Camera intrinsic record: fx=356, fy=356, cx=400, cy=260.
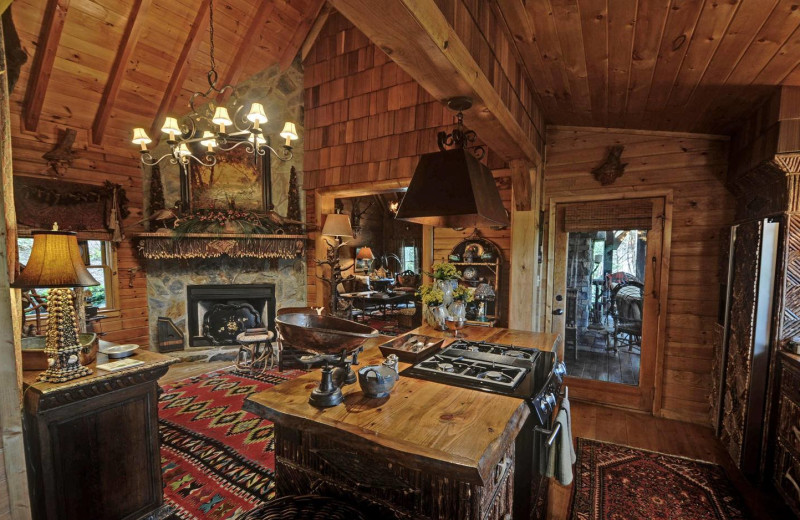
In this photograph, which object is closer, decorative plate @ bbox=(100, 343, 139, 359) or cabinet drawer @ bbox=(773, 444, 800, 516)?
cabinet drawer @ bbox=(773, 444, 800, 516)

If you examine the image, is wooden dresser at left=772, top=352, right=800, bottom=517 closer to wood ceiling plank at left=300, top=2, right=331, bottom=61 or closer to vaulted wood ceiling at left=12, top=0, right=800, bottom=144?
vaulted wood ceiling at left=12, top=0, right=800, bottom=144

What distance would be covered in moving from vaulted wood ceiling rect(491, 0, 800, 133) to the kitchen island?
72.5 inches

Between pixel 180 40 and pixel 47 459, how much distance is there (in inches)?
181

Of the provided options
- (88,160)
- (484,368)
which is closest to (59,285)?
(484,368)

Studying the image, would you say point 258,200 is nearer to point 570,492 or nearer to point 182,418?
point 182,418

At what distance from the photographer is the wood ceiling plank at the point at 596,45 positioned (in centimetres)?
166

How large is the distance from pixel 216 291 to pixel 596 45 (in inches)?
209

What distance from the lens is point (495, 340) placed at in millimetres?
2559

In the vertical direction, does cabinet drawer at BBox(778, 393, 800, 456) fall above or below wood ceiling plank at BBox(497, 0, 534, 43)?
below

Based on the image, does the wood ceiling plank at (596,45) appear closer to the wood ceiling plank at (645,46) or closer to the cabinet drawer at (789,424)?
the wood ceiling plank at (645,46)

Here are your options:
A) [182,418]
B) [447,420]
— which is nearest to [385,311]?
[182,418]

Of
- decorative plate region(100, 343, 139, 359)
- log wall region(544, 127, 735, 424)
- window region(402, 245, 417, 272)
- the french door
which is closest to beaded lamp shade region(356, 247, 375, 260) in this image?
window region(402, 245, 417, 272)

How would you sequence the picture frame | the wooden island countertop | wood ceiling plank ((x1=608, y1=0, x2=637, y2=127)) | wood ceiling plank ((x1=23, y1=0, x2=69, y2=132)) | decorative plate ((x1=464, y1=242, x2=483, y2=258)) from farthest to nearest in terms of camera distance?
the picture frame
decorative plate ((x1=464, y1=242, x2=483, y2=258))
wood ceiling plank ((x1=23, y1=0, x2=69, y2=132))
wood ceiling plank ((x1=608, y1=0, x2=637, y2=127))
the wooden island countertop

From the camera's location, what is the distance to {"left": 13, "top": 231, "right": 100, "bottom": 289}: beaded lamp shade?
5.41ft
